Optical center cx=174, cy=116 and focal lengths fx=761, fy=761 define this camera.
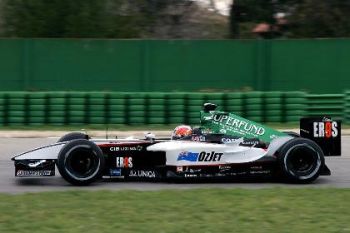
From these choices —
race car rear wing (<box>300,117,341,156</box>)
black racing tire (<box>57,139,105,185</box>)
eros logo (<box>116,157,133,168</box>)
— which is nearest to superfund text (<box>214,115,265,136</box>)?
race car rear wing (<box>300,117,341,156</box>)

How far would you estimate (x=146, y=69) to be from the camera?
22203 mm

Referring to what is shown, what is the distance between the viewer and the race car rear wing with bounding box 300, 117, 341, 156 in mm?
11164

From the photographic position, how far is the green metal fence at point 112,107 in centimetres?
1950

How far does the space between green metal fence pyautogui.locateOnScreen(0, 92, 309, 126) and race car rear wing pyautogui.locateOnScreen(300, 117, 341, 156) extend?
8.48 m

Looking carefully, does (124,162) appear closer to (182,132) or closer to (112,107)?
(182,132)

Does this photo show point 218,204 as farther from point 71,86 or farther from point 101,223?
point 71,86

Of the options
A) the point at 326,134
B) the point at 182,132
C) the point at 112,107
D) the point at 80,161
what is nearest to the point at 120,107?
the point at 112,107

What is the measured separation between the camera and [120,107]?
64.6ft

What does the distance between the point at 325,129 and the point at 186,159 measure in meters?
2.14

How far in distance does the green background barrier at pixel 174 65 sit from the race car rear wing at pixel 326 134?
11109mm

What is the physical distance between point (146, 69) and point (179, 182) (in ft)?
37.5

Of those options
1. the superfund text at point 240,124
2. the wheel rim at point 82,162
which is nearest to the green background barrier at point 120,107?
the superfund text at point 240,124

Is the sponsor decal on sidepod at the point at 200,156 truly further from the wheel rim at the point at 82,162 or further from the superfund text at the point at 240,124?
the wheel rim at the point at 82,162

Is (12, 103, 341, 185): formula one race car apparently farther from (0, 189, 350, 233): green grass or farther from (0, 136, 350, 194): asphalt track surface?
(0, 189, 350, 233): green grass
